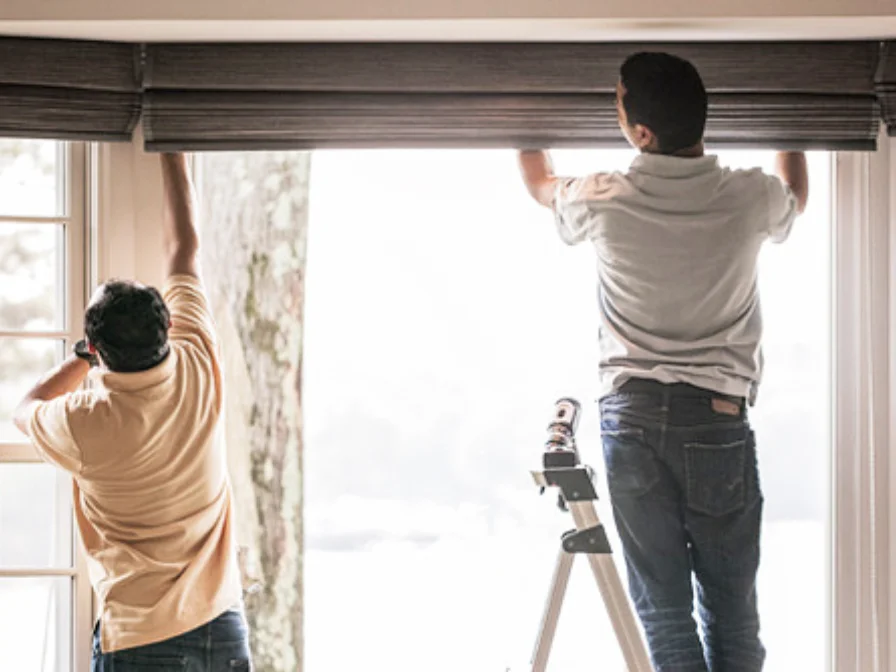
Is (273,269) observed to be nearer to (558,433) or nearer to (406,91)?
(406,91)

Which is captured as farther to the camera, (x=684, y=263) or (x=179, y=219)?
(x=179, y=219)

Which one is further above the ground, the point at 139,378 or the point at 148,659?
the point at 139,378

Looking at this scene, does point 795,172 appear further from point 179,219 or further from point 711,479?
point 179,219

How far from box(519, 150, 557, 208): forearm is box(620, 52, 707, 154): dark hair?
0.91ft

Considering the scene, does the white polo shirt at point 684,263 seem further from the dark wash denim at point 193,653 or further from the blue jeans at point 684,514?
the dark wash denim at point 193,653

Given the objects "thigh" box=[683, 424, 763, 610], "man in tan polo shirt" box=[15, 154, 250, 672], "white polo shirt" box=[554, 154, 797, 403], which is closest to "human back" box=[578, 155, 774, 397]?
"white polo shirt" box=[554, 154, 797, 403]

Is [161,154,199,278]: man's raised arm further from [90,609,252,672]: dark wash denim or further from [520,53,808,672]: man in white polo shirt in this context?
[520,53,808,672]: man in white polo shirt

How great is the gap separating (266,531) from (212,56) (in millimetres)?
1087

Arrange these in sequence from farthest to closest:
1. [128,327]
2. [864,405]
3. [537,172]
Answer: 1. [864,405]
2. [537,172]
3. [128,327]

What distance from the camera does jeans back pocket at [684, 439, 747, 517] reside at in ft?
8.04

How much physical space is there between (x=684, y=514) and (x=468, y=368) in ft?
2.29

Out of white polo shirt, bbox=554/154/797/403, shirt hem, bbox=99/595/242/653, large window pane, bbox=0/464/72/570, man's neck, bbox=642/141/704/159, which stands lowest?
shirt hem, bbox=99/595/242/653

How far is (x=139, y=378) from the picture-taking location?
2453mm

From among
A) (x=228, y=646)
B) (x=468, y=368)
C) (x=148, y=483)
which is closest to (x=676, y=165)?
(x=468, y=368)
